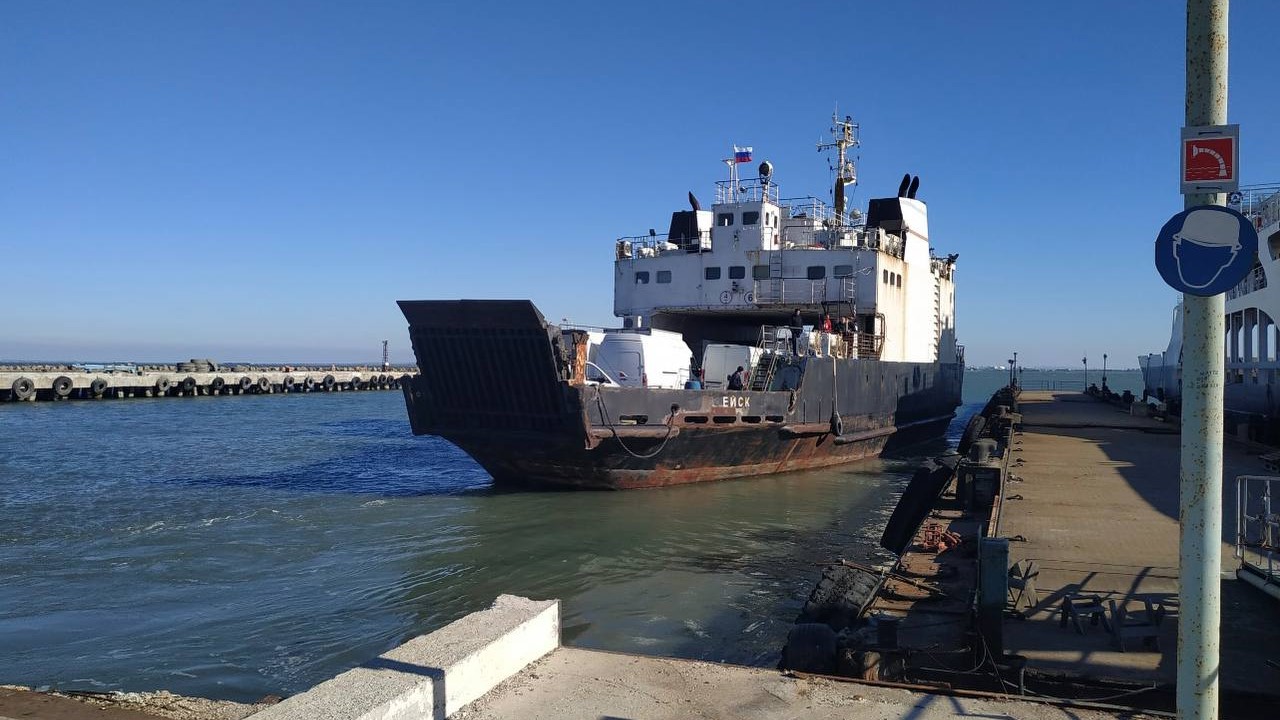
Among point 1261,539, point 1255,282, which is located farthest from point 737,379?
point 1255,282

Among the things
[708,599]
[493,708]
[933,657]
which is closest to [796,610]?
[708,599]

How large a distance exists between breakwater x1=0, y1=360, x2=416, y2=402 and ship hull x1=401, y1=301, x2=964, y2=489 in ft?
81.6

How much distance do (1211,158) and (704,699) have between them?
3.30m

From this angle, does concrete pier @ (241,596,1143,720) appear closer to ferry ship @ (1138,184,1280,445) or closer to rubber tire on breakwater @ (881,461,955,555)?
rubber tire on breakwater @ (881,461,955,555)

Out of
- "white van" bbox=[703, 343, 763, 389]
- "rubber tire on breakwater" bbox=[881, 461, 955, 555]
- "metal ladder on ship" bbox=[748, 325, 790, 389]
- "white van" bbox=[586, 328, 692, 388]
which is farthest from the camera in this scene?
"white van" bbox=[703, 343, 763, 389]

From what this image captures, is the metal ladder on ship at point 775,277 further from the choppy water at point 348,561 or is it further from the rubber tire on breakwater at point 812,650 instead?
the rubber tire on breakwater at point 812,650

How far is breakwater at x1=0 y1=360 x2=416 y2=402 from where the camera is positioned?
47.1 meters

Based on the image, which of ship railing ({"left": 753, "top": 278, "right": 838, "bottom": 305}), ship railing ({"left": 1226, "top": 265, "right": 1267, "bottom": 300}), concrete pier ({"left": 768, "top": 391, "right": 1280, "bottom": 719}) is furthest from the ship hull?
ship railing ({"left": 1226, "top": 265, "right": 1267, "bottom": 300})

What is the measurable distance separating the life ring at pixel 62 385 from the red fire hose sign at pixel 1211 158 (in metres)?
56.4

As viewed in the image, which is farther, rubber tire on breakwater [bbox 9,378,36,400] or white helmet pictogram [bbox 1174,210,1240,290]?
rubber tire on breakwater [bbox 9,378,36,400]

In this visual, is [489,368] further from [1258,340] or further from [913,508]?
[1258,340]

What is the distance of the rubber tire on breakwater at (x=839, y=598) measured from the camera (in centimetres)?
694

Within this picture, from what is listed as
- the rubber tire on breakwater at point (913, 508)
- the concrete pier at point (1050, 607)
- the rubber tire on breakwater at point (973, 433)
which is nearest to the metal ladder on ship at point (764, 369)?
the rubber tire on breakwater at point (973, 433)

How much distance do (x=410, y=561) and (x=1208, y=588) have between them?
34.5ft
